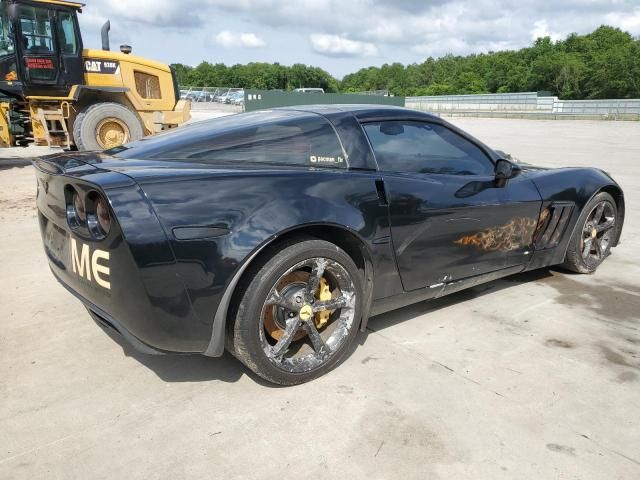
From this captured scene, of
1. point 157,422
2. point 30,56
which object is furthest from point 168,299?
point 30,56

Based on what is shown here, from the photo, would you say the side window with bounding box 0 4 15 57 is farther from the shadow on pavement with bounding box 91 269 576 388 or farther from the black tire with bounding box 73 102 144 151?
the shadow on pavement with bounding box 91 269 576 388

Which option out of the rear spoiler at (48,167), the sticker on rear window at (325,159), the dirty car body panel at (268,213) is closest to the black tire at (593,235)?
the dirty car body panel at (268,213)

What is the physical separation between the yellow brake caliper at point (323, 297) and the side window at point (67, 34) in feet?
32.6

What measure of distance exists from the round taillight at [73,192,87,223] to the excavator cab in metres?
9.22

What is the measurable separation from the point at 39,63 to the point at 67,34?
793 millimetres

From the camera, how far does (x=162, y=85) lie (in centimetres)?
1213

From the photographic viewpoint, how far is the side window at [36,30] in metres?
9.71

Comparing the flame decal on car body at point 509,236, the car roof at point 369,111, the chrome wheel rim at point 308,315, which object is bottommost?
the chrome wheel rim at point 308,315

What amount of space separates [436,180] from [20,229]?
15.0 feet

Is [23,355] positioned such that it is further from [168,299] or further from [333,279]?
[333,279]

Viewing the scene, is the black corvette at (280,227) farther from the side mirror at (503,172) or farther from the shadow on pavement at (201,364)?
the shadow on pavement at (201,364)

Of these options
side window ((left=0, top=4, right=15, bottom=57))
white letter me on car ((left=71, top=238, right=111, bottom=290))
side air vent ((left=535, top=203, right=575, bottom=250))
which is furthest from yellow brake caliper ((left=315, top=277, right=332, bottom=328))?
side window ((left=0, top=4, right=15, bottom=57))

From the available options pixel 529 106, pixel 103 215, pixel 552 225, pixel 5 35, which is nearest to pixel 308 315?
pixel 103 215

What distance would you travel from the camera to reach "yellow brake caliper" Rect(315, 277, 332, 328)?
2.69 m
